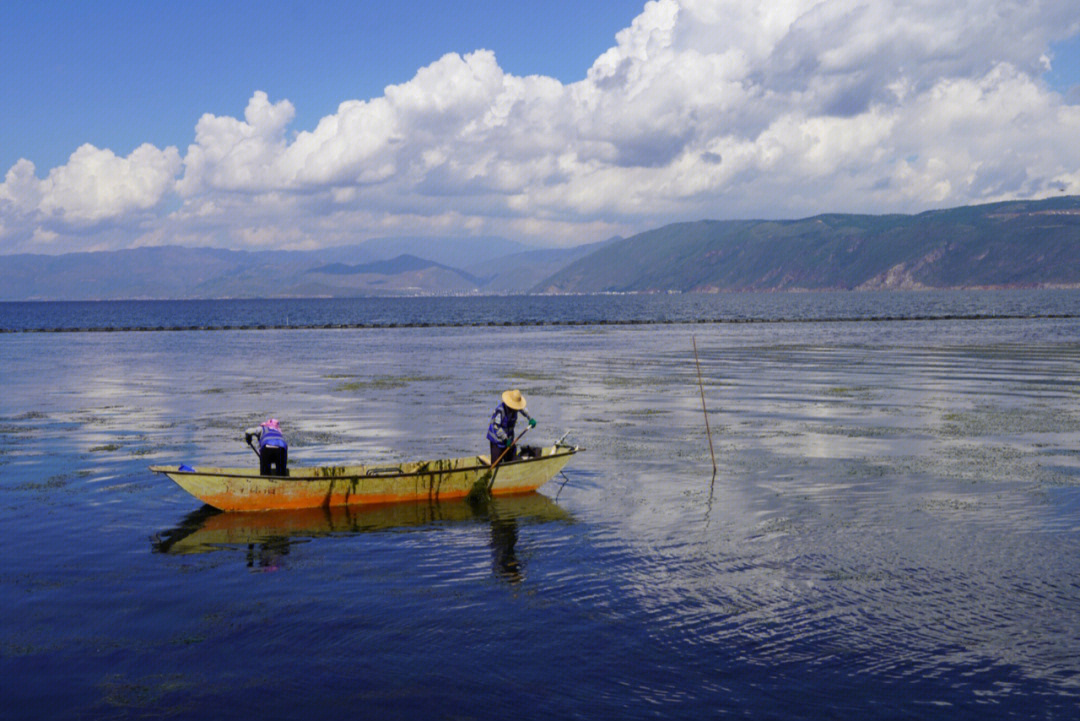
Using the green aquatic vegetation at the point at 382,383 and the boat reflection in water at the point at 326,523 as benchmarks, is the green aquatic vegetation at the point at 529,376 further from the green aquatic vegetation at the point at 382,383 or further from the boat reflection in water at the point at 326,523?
the boat reflection in water at the point at 326,523

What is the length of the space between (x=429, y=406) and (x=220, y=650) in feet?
89.2

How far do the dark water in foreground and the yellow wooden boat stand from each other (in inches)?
19.7

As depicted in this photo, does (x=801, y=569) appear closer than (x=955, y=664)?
No

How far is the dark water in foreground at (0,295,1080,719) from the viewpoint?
37.7 ft

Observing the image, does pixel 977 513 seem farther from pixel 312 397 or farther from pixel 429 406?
pixel 312 397

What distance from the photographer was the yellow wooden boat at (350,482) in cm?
2048

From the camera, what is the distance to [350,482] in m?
20.9

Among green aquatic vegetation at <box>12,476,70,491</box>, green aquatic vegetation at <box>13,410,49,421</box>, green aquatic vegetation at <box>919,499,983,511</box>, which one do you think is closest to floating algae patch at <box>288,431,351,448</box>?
green aquatic vegetation at <box>12,476,70,491</box>

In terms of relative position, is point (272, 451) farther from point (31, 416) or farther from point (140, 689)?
point (31, 416)

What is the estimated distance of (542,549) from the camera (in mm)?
17922

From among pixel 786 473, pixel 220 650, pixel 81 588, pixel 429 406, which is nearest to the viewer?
pixel 220 650

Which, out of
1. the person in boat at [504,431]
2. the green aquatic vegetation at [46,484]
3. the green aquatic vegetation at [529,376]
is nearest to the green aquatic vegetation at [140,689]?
the person in boat at [504,431]

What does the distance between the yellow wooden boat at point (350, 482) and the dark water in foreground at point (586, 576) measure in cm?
50

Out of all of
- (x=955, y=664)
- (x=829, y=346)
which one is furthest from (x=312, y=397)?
(x=829, y=346)
